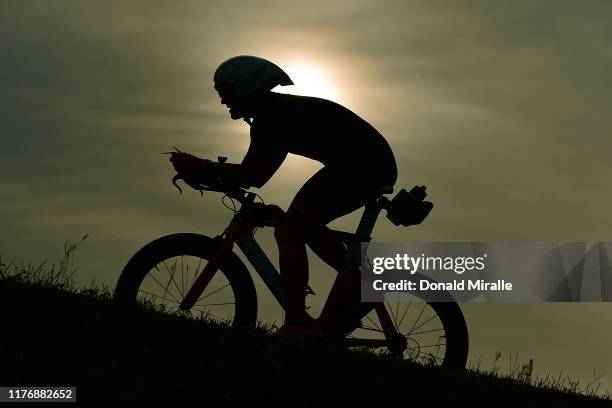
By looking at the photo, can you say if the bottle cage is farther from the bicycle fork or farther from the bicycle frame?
the bicycle fork

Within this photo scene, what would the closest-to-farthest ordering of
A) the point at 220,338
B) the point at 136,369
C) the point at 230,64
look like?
the point at 136,369 < the point at 220,338 < the point at 230,64

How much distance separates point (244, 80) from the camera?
10609 millimetres

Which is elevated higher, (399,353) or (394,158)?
(394,158)

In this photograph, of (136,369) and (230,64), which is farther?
(230,64)

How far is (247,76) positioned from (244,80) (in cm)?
5

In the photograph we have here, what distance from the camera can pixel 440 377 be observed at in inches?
407

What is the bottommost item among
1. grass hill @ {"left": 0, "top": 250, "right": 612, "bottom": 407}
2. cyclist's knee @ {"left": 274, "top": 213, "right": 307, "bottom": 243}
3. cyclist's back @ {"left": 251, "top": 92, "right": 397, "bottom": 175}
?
grass hill @ {"left": 0, "top": 250, "right": 612, "bottom": 407}

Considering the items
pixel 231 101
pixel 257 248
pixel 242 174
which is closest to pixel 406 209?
pixel 257 248

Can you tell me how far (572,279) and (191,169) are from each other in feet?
23.4

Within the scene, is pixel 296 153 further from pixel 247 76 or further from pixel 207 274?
pixel 207 274

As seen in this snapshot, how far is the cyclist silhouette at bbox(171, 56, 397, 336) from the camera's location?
10555 mm

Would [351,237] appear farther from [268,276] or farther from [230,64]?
[230,64]

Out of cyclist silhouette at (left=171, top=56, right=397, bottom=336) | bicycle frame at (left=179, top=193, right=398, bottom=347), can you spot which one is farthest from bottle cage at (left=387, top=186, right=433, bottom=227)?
cyclist silhouette at (left=171, top=56, right=397, bottom=336)

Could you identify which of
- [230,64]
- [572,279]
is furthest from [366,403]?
[572,279]
